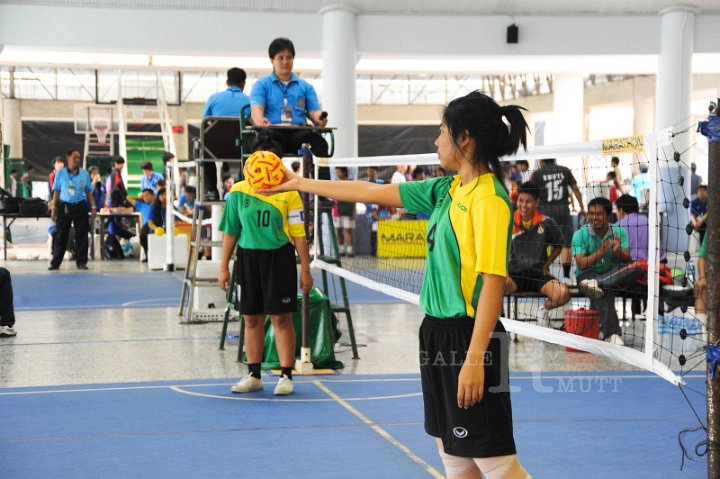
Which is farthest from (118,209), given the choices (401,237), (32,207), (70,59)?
(401,237)

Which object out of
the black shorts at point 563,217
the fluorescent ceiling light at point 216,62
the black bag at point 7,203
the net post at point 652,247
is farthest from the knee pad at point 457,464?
the fluorescent ceiling light at point 216,62

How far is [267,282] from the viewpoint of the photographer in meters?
6.45

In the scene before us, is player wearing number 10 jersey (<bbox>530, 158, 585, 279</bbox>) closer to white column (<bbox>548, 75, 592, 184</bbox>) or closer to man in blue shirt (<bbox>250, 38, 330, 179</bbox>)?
man in blue shirt (<bbox>250, 38, 330, 179</bbox>)

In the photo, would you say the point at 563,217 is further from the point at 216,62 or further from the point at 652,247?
the point at 216,62

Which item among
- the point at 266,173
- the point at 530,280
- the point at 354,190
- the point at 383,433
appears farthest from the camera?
the point at 530,280

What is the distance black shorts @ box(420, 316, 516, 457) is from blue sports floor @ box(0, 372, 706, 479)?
62.8 inches

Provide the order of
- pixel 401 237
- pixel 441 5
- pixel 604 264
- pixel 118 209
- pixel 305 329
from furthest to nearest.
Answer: pixel 118 209 < pixel 441 5 < pixel 401 237 < pixel 604 264 < pixel 305 329

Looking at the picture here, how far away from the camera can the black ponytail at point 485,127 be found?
9.65 ft

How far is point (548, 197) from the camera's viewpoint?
37.7 feet

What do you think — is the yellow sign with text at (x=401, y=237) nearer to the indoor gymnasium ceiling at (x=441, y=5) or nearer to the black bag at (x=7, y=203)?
the black bag at (x=7, y=203)

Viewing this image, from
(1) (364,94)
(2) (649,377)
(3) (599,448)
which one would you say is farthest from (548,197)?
(1) (364,94)

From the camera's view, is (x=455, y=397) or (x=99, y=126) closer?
(x=455, y=397)

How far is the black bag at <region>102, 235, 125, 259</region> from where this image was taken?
1966 cm

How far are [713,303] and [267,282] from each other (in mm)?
3547
